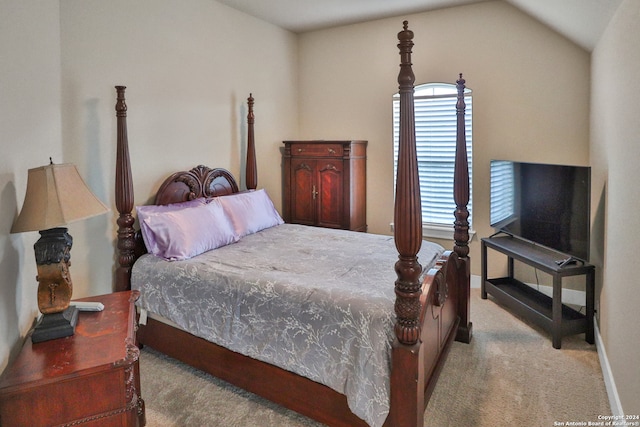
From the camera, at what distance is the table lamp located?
1.71 metres

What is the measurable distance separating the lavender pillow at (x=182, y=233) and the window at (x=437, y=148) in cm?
217

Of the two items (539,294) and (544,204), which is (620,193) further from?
(539,294)

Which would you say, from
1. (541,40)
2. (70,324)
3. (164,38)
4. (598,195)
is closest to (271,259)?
(70,324)

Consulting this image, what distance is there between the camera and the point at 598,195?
3.12 m

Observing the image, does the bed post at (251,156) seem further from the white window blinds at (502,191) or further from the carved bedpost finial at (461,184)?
the white window blinds at (502,191)

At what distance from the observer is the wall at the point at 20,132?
5.41ft

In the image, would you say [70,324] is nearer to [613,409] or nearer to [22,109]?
[22,109]

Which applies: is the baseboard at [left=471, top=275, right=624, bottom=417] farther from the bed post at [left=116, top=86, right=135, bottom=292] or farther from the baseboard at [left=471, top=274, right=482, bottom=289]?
the bed post at [left=116, top=86, right=135, bottom=292]

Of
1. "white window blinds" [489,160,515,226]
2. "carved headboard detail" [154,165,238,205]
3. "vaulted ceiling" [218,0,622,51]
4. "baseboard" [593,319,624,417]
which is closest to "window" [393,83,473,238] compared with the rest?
"white window blinds" [489,160,515,226]

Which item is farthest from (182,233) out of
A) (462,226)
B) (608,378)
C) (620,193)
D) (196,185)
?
(608,378)

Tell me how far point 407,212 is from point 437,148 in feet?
9.30

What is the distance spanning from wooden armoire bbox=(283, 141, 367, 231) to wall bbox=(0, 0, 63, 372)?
2769mm

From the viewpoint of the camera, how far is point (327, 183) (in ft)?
15.0

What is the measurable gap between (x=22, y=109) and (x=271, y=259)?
1.68m
